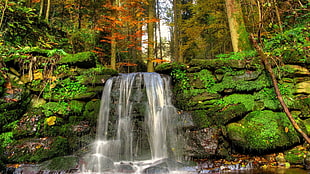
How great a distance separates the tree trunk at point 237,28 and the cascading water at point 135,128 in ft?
12.1

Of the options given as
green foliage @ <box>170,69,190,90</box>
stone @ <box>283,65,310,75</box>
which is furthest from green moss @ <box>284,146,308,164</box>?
green foliage @ <box>170,69,190,90</box>

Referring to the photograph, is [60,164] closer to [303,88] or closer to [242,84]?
[242,84]

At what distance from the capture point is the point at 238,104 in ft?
17.8

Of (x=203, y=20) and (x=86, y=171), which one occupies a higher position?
(x=203, y=20)

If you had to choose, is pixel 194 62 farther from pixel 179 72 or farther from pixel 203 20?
pixel 203 20

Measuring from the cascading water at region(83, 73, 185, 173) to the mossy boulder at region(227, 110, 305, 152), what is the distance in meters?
1.82

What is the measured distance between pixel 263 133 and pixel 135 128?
12.4ft

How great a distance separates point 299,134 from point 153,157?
Answer: 415 cm

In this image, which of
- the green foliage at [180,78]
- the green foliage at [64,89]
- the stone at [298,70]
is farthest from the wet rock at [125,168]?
the stone at [298,70]

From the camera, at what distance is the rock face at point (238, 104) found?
4.75 meters

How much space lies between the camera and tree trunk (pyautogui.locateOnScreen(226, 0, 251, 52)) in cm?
737

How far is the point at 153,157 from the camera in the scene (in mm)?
5164

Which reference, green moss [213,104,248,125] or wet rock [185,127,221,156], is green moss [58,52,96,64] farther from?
green moss [213,104,248,125]

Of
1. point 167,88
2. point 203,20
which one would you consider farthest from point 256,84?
point 203,20
